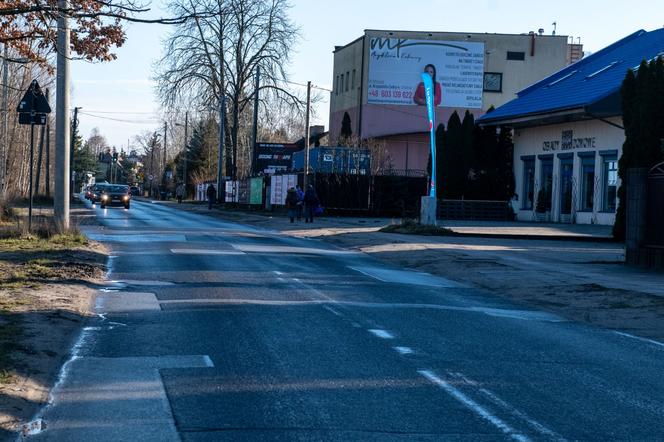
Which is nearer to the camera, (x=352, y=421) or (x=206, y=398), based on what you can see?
(x=352, y=421)

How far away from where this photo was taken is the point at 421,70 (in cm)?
7125

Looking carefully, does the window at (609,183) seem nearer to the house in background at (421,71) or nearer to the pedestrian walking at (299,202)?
the pedestrian walking at (299,202)

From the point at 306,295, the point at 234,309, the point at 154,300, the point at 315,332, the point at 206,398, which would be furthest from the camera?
the point at 306,295

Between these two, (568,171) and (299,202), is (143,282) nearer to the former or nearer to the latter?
(299,202)

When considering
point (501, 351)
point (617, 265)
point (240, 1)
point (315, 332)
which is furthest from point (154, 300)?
point (240, 1)

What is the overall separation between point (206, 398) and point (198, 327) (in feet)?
11.7

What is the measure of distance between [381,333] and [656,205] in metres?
12.1

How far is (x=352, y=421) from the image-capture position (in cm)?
679

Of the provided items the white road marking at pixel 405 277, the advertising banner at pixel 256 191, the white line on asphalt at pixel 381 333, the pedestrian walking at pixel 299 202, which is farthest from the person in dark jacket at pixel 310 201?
the white line on asphalt at pixel 381 333

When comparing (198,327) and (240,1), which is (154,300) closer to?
(198,327)

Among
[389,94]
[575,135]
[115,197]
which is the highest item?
[389,94]

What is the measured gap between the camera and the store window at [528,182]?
4853 cm

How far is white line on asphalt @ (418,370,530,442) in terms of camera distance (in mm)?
6516

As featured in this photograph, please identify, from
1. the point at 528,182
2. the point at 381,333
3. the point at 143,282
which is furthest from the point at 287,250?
the point at 528,182
